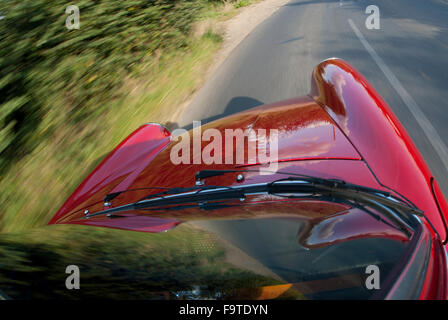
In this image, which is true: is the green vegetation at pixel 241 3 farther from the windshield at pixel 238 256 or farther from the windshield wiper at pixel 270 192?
the windshield at pixel 238 256

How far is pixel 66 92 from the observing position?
4.09m

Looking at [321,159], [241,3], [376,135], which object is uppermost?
[241,3]

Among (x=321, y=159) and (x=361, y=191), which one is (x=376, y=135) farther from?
(x=361, y=191)

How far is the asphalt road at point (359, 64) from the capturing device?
13.8 ft

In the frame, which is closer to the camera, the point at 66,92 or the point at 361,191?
the point at 361,191

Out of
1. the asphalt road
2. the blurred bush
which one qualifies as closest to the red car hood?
the blurred bush

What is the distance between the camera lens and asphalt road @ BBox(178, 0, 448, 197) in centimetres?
422

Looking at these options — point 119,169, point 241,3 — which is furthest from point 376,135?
point 241,3

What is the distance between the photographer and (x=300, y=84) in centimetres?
538

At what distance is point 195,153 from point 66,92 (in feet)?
8.93

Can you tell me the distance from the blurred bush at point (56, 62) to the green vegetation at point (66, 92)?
1 cm

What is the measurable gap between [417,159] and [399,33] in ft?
24.0

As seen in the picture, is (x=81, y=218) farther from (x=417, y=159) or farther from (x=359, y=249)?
(x=417, y=159)
